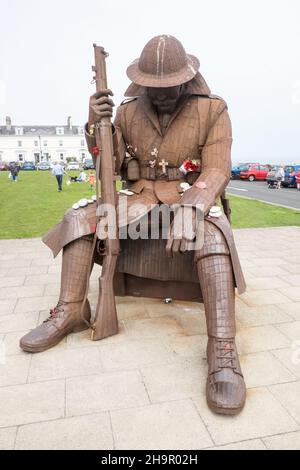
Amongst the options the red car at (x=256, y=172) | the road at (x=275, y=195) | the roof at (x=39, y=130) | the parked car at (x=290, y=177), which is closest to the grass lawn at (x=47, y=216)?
the road at (x=275, y=195)

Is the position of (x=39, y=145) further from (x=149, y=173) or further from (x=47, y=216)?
(x=149, y=173)

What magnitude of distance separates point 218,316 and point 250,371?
1.43 ft

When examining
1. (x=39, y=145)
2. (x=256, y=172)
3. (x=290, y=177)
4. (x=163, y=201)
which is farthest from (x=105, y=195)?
(x=39, y=145)

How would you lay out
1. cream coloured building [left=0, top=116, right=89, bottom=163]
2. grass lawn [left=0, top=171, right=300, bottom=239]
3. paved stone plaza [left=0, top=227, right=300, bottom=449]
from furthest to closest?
cream coloured building [left=0, top=116, right=89, bottom=163] → grass lawn [left=0, top=171, right=300, bottom=239] → paved stone plaza [left=0, top=227, right=300, bottom=449]

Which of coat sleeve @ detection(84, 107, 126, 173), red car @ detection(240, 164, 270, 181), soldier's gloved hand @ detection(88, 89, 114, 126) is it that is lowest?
red car @ detection(240, 164, 270, 181)

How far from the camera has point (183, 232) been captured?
8.46 feet

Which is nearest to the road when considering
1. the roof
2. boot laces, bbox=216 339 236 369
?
boot laces, bbox=216 339 236 369

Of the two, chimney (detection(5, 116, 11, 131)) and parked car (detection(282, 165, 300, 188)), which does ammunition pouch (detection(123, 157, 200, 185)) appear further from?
chimney (detection(5, 116, 11, 131))

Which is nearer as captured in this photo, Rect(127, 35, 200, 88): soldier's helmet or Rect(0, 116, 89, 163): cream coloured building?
Rect(127, 35, 200, 88): soldier's helmet

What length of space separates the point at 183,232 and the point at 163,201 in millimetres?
598

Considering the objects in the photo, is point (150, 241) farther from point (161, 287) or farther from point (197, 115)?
point (197, 115)

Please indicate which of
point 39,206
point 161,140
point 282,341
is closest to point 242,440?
point 282,341

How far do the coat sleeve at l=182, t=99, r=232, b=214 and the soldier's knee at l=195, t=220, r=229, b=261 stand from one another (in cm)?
25

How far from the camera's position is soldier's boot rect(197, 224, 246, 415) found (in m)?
2.31
